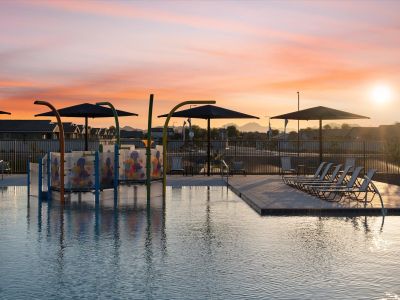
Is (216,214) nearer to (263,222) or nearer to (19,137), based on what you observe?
(263,222)

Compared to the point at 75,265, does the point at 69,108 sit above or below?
above

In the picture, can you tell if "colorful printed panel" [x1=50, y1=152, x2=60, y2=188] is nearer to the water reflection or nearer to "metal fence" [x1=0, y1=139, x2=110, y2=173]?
the water reflection

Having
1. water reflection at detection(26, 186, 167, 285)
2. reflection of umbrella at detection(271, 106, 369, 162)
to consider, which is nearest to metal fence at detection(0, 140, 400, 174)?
reflection of umbrella at detection(271, 106, 369, 162)

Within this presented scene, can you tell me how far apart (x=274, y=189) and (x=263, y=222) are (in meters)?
7.74

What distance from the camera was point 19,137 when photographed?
88062 millimetres

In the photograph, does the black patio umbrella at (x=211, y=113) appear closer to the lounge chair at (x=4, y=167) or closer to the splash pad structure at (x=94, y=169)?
the splash pad structure at (x=94, y=169)

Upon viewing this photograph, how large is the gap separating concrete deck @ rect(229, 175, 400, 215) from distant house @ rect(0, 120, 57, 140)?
225ft

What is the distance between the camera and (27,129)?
8712 centimetres

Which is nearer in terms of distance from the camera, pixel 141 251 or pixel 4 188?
pixel 141 251

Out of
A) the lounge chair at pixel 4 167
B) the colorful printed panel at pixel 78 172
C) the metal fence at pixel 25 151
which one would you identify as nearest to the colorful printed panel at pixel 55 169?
the colorful printed panel at pixel 78 172

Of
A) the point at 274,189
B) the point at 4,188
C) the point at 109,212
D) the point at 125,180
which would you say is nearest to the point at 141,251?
the point at 109,212

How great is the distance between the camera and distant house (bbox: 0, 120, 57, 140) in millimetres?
86250

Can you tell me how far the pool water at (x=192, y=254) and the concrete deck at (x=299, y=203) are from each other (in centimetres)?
71

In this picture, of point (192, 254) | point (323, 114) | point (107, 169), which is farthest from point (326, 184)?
point (192, 254)
